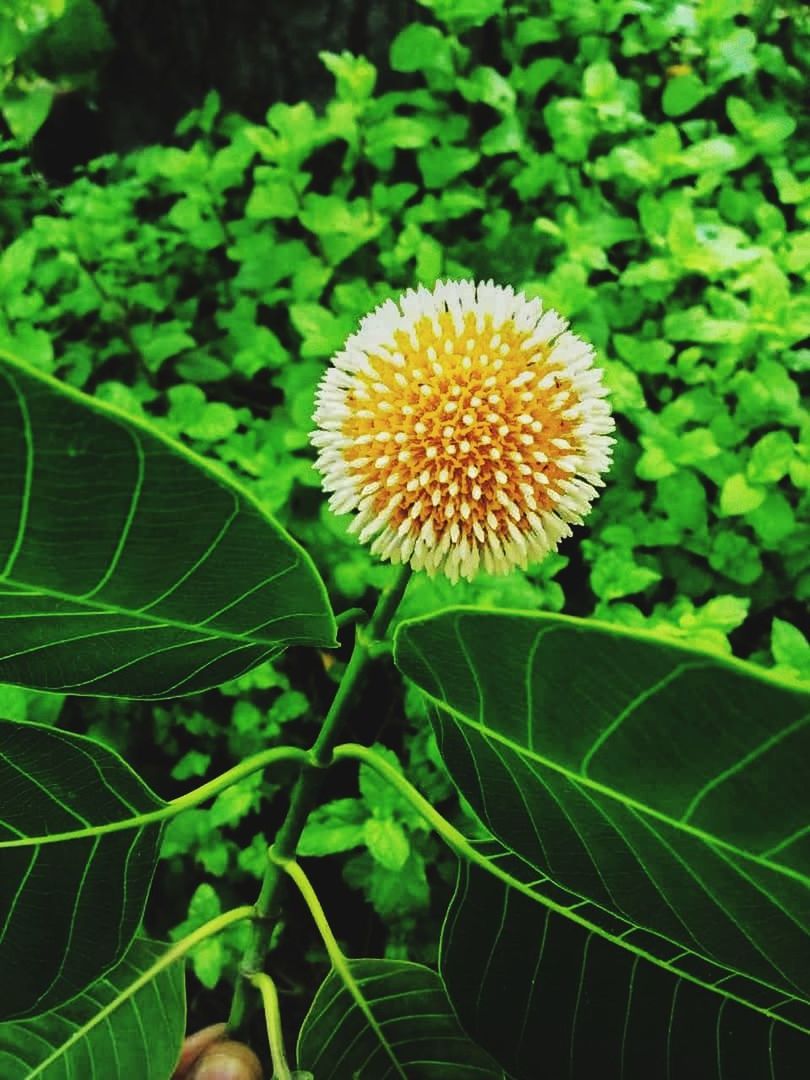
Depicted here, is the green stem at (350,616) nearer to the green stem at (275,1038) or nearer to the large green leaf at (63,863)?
the large green leaf at (63,863)

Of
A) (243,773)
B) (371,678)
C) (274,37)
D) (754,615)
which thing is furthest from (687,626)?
(274,37)

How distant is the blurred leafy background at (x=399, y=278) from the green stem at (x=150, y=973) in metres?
0.27

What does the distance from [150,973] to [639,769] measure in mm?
543

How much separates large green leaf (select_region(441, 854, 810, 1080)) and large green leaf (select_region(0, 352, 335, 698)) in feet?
0.91

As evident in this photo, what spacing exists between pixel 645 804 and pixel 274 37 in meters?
1.72

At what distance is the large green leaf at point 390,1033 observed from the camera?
709mm

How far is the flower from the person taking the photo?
0.58 m

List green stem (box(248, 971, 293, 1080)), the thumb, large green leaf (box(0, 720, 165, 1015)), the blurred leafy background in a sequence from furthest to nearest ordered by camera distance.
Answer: the blurred leafy background < the thumb < green stem (box(248, 971, 293, 1080)) < large green leaf (box(0, 720, 165, 1015))

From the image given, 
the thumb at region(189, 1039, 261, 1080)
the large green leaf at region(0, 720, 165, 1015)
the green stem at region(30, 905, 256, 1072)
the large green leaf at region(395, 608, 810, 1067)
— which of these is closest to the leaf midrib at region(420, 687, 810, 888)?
the large green leaf at region(395, 608, 810, 1067)

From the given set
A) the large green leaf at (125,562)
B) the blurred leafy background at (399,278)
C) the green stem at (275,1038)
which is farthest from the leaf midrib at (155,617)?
the blurred leafy background at (399,278)

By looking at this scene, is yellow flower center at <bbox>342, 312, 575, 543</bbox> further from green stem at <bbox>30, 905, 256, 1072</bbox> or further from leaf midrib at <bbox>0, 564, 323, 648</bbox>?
green stem at <bbox>30, 905, 256, 1072</bbox>

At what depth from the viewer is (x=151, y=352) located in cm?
133

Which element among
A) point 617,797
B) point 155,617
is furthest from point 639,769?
point 155,617

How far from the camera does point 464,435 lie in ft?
1.91
